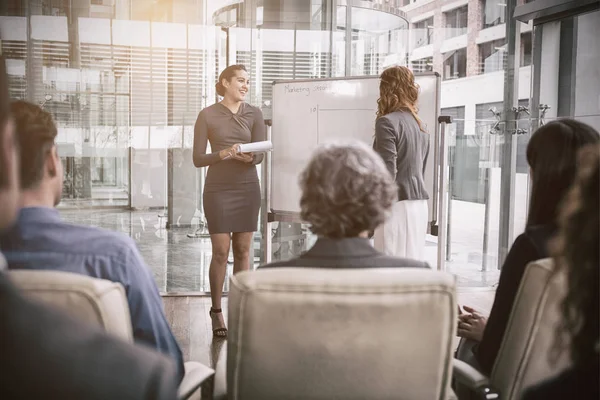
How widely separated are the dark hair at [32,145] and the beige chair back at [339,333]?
535 mm

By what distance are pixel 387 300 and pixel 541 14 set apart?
4871 millimetres

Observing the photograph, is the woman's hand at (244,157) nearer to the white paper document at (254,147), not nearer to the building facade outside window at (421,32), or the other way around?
the white paper document at (254,147)

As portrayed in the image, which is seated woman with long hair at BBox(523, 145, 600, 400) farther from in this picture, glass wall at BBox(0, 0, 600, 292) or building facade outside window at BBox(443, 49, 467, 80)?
building facade outside window at BBox(443, 49, 467, 80)

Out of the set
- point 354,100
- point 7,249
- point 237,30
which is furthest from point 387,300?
point 237,30

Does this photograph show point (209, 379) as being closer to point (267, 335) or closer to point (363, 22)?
point (267, 335)

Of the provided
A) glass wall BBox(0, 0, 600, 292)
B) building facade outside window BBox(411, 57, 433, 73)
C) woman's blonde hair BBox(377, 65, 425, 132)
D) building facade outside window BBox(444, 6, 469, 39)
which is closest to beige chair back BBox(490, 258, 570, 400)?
woman's blonde hair BBox(377, 65, 425, 132)

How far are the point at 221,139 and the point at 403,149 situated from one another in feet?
3.80

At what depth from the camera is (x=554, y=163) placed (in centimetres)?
154

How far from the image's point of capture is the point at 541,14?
5.20m

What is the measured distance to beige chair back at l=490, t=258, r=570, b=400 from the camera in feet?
4.03

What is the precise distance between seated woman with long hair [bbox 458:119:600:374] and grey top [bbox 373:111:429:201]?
1.34 metres

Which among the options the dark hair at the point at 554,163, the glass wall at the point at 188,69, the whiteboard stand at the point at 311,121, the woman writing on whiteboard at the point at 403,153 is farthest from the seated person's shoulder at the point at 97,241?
the glass wall at the point at 188,69

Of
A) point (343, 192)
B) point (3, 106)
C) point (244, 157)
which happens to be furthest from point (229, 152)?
point (3, 106)

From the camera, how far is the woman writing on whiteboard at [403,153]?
2975mm
